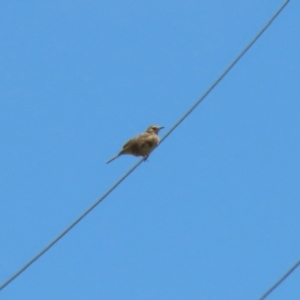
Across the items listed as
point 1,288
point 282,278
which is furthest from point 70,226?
point 282,278

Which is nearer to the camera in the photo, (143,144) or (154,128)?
(143,144)

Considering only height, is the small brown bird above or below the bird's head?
below

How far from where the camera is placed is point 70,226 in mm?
7719

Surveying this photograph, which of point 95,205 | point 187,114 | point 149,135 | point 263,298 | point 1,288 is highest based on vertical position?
point 149,135

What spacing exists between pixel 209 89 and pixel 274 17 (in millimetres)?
991

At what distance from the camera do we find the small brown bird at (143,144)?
43.8 feet

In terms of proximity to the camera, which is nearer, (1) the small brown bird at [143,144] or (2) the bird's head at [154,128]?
(1) the small brown bird at [143,144]

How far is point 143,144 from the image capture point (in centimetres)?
1335

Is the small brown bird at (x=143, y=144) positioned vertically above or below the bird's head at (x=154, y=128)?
below

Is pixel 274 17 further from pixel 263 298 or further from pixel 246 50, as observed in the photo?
pixel 263 298

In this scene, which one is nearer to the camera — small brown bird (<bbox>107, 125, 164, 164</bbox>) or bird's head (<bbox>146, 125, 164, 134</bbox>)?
small brown bird (<bbox>107, 125, 164, 164</bbox>)

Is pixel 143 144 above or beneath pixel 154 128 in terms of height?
beneath

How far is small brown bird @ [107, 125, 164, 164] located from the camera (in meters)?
13.4

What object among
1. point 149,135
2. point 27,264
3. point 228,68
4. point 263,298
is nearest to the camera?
point 263,298
